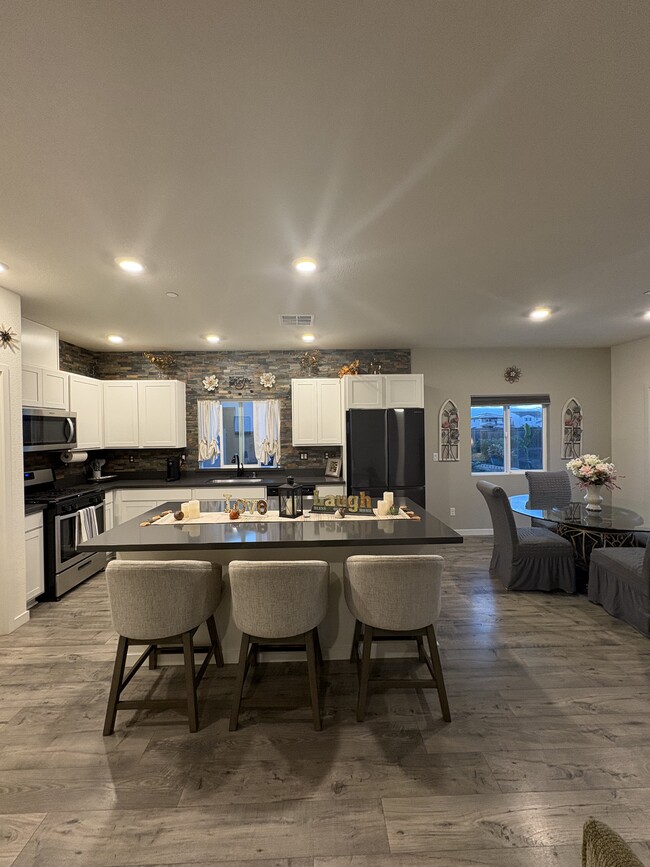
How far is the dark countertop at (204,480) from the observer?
4883mm

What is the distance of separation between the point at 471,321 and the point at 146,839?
443 centimetres

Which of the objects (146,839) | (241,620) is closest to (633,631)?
(241,620)

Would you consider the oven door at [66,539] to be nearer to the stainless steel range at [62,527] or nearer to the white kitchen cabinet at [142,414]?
the stainless steel range at [62,527]

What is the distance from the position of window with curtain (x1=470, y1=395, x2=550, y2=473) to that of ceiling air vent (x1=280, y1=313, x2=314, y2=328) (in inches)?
118

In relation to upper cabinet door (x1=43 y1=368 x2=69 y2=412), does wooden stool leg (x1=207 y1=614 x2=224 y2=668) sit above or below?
below

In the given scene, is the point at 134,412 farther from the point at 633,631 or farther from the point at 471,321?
the point at 633,631

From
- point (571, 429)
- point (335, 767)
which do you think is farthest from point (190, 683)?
point (571, 429)

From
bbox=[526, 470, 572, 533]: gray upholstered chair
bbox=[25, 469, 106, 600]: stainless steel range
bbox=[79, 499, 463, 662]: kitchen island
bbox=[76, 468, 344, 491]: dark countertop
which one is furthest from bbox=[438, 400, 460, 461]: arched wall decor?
bbox=[25, 469, 106, 600]: stainless steel range

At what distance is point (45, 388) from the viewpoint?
3.85 meters

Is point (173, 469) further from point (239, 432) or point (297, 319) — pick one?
point (297, 319)

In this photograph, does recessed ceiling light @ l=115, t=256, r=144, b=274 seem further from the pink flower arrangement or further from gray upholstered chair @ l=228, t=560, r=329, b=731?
the pink flower arrangement

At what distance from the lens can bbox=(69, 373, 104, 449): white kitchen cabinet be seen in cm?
445

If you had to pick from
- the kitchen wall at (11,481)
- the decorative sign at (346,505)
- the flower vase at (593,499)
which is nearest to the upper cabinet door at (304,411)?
the decorative sign at (346,505)

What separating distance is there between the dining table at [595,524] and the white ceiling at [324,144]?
201 centimetres
